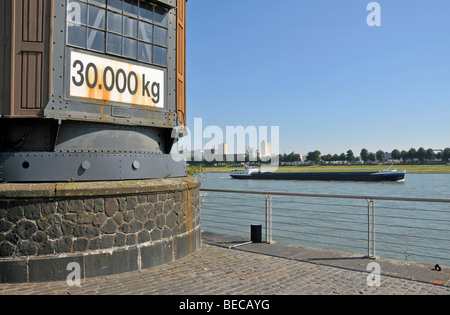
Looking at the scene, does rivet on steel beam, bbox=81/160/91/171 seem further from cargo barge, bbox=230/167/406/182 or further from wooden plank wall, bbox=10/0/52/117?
cargo barge, bbox=230/167/406/182

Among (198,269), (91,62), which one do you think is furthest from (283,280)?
(91,62)

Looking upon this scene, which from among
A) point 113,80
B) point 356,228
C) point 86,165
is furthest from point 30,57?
point 356,228

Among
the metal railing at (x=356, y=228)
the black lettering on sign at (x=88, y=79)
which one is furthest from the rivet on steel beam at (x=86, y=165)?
the metal railing at (x=356, y=228)

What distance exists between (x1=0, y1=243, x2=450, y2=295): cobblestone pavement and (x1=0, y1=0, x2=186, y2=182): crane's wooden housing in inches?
60.2

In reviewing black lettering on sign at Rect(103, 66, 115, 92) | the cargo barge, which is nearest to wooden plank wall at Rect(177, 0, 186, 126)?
black lettering on sign at Rect(103, 66, 115, 92)

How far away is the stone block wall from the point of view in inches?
192

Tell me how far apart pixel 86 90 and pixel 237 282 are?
3633 millimetres

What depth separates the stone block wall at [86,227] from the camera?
16.0ft

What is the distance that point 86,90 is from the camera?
18.1 ft

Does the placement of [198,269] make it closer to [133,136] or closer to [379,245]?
[133,136]

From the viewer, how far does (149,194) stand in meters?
5.90

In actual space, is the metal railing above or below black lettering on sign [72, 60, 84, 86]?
below

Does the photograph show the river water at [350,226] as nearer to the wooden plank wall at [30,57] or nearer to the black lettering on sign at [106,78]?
the black lettering on sign at [106,78]

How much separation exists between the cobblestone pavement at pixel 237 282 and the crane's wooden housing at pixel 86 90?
1.53m
